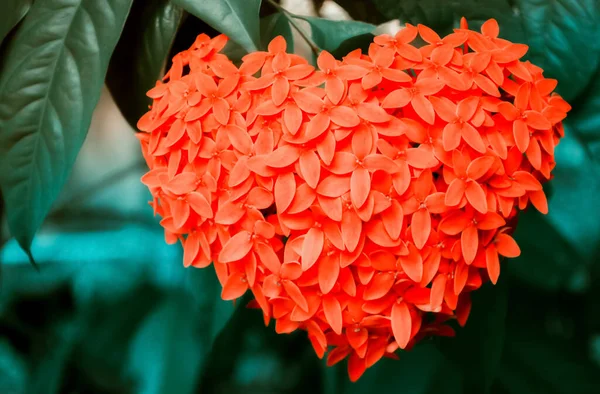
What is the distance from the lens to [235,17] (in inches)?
17.8

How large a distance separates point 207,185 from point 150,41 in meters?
0.25

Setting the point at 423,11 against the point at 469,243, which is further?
the point at 423,11

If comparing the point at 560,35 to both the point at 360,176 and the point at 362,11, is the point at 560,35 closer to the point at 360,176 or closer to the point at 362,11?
the point at 362,11

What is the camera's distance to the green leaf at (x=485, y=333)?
0.62 m

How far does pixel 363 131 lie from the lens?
0.38 m

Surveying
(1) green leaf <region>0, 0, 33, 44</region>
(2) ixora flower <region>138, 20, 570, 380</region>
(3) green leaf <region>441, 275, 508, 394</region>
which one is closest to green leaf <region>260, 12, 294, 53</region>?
(2) ixora flower <region>138, 20, 570, 380</region>

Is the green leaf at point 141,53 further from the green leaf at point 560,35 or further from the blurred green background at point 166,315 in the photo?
the green leaf at point 560,35

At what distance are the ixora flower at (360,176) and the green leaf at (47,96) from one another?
12cm

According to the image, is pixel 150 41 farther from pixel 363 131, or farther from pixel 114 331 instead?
pixel 114 331

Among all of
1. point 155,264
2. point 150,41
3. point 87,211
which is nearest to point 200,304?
point 155,264

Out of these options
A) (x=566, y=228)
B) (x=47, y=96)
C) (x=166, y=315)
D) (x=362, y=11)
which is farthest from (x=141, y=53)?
(x=566, y=228)

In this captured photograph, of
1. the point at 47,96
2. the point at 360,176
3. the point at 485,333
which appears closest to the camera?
the point at 360,176

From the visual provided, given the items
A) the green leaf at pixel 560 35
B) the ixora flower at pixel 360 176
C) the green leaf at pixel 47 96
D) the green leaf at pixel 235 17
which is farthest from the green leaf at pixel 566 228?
the green leaf at pixel 47 96

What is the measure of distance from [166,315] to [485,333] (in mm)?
453
